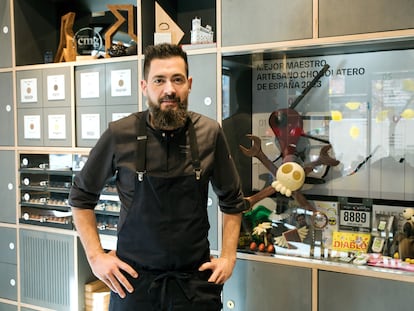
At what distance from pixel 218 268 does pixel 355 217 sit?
107 cm

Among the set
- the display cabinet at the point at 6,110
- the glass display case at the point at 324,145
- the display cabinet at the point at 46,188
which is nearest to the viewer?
the glass display case at the point at 324,145

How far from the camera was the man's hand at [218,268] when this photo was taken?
5.29ft

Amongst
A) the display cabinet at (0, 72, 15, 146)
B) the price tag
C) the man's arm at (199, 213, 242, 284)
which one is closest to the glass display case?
the price tag

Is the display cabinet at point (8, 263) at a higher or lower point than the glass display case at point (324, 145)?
lower

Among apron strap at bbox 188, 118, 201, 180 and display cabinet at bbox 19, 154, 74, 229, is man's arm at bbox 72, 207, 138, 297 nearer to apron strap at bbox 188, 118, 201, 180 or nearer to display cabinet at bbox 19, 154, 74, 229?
apron strap at bbox 188, 118, 201, 180

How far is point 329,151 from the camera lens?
2.46 m

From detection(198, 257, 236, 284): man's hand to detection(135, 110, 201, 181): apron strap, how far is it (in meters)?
0.31

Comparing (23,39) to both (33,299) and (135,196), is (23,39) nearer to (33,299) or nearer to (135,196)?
(33,299)

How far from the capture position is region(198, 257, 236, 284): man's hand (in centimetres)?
161

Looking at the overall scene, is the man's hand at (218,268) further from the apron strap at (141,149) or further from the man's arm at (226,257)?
the apron strap at (141,149)

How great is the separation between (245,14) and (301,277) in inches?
52.1

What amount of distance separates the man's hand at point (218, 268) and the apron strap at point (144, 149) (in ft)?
1.03

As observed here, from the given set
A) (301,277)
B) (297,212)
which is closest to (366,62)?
(297,212)

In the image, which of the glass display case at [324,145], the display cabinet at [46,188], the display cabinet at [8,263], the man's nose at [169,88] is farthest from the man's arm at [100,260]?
the display cabinet at [8,263]
